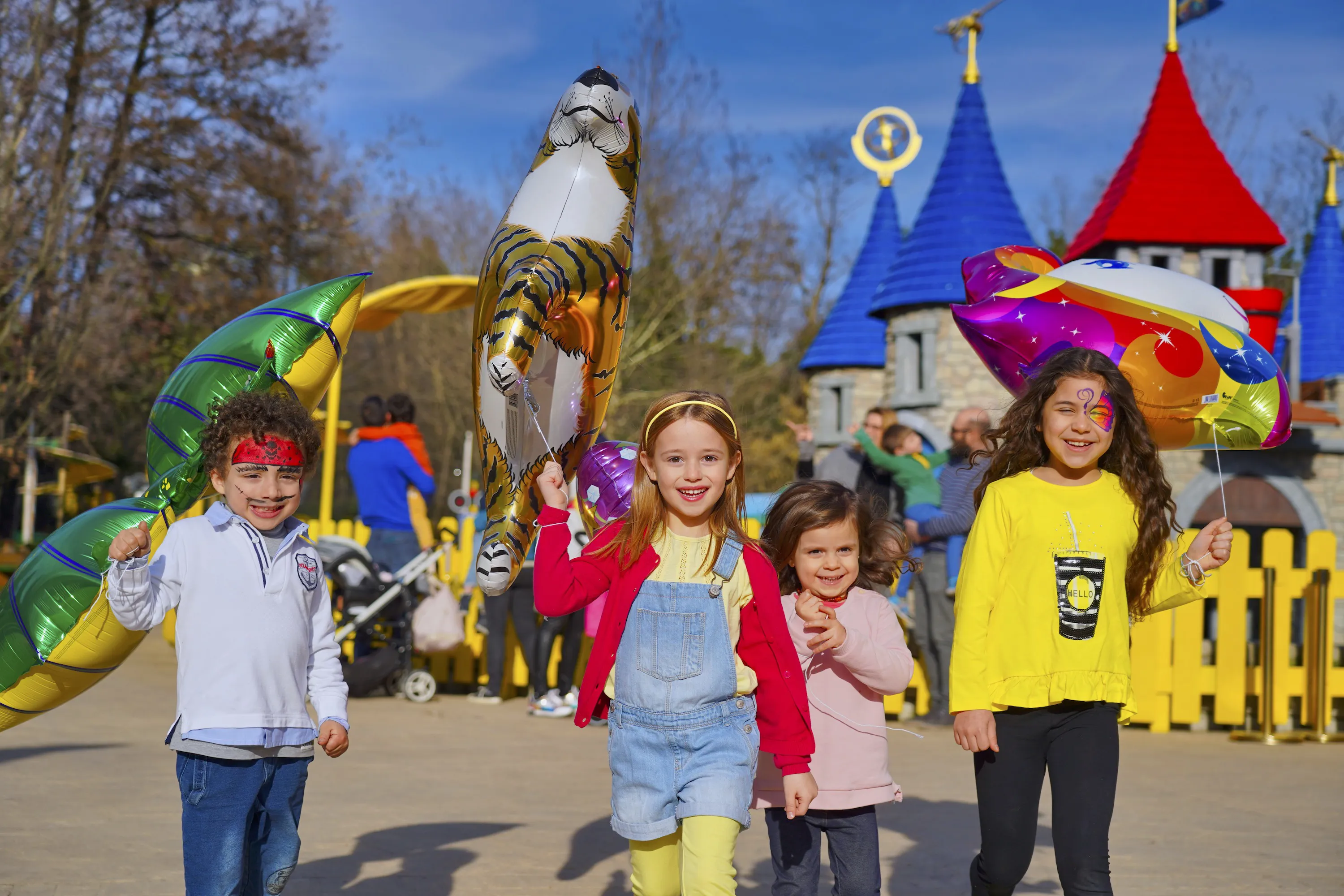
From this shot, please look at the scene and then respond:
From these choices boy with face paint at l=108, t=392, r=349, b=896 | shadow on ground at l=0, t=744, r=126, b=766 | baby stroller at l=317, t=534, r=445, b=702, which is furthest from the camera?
baby stroller at l=317, t=534, r=445, b=702

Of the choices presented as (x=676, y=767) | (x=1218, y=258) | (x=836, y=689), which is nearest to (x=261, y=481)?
(x=676, y=767)

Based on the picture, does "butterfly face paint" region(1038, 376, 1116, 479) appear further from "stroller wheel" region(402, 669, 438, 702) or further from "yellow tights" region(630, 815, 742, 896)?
"stroller wheel" region(402, 669, 438, 702)

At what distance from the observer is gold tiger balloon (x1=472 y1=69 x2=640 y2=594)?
3410 millimetres

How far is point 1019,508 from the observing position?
11.1 ft

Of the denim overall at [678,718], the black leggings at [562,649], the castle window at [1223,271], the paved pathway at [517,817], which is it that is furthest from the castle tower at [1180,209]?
the denim overall at [678,718]

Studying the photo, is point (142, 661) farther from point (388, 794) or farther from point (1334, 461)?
point (1334, 461)

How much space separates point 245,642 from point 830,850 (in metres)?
1.56

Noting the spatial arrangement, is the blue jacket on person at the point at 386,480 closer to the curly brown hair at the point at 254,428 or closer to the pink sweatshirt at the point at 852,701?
the curly brown hair at the point at 254,428

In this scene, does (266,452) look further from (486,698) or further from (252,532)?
(486,698)

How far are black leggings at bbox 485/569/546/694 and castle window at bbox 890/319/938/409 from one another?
10.5 meters

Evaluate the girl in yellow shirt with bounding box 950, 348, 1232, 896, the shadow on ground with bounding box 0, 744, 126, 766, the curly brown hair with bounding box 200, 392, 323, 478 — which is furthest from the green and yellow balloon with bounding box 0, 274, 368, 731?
the shadow on ground with bounding box 0, 744, 126, 766

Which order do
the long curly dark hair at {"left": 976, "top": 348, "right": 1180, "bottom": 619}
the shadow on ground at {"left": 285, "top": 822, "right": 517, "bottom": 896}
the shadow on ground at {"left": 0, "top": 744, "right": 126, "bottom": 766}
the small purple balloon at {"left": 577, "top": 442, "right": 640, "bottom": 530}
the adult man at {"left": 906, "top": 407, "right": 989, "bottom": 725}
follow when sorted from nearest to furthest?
the long curly dark hair at {"left": 976, "top": 348, "right": 1180, "bottom": 619} → the small purple balloon at {"left": 577, "top": 442, "right": 640, "bottom": 530} → the shadow on ground at {"left": 285, "top": 822, "right": 517, "bottom": 896} → the shadow on ground at {"left": 0, "top": 744, "right": 126, "bottom": 766} → the adult man at {"left": 906, "top": 407, "right": 989, "bottom": 725}

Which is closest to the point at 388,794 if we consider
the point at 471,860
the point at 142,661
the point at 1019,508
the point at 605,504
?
the point at 471,860

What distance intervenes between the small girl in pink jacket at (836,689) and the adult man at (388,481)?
518cm
